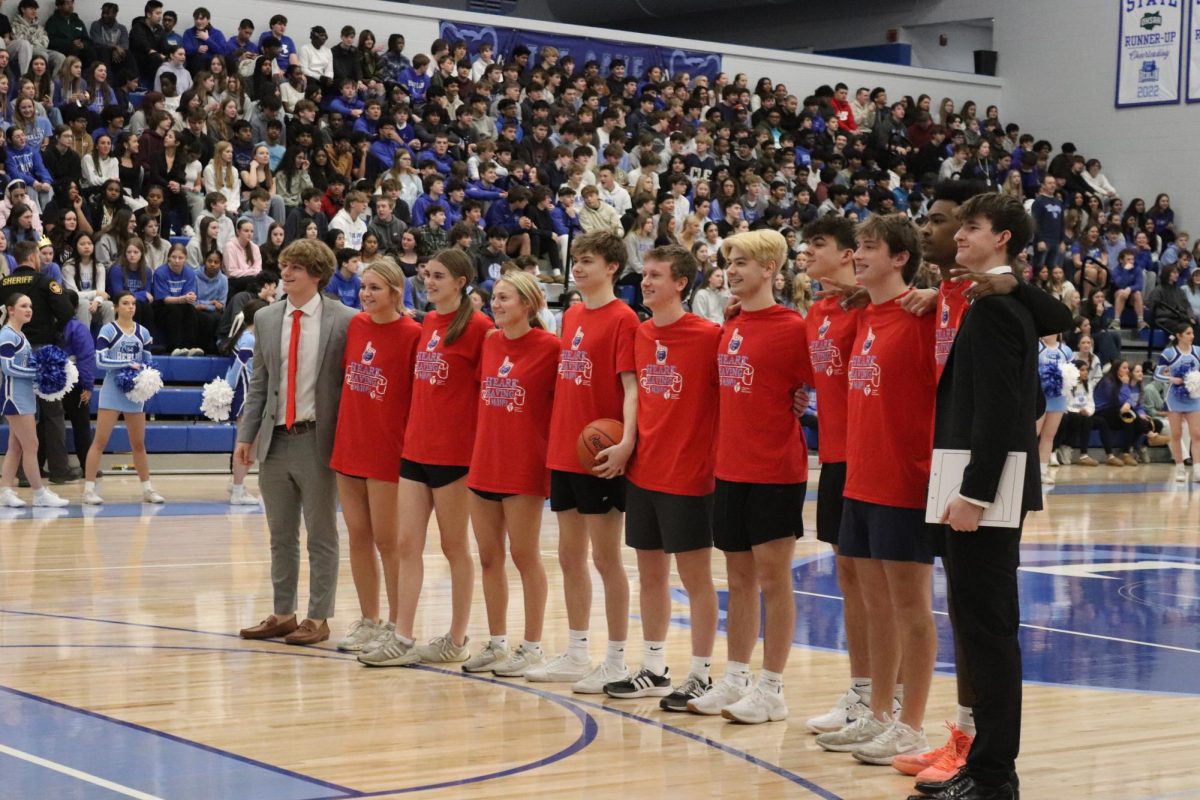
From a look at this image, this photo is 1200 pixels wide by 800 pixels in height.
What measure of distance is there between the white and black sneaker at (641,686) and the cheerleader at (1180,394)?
13710 millimetres

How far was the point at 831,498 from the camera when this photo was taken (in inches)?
229

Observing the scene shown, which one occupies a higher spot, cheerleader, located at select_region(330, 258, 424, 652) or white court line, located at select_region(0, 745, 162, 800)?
cheerleader, located at select_region(330, 258, 424, 652)

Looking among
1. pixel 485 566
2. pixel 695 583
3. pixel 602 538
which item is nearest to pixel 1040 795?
pixel 695 583

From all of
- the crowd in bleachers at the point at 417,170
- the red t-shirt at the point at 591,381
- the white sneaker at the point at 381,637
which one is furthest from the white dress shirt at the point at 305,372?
the crowd in bleachers at the point at 417,170

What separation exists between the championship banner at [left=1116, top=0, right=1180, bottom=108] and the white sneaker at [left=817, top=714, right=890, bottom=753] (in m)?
24.5

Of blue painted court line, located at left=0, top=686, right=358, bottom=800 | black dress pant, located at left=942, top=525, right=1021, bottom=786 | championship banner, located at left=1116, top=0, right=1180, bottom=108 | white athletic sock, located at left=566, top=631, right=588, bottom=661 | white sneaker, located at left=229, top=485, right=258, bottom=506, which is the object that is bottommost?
white sneaker, located at left=229, top=485, right=258, bottom=506

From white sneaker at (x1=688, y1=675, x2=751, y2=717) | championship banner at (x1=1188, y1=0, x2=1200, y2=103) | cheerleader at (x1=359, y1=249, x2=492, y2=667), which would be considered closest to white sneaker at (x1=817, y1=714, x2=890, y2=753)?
white sneaker at (x1=688, y1=675, x2=751, y2=717)

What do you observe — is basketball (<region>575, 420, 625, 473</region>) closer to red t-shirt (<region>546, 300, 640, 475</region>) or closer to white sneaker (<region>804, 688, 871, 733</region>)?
red t-shirt (<region>546, 300, 640, 475</region>)

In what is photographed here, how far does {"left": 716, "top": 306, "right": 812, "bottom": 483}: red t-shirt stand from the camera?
5.86 metres

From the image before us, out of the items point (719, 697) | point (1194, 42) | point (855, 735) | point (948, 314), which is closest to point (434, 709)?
point (719, 697)

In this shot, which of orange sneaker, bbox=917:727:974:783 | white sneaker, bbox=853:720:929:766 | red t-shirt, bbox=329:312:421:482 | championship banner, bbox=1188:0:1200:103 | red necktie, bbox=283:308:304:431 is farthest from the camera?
championship banner, bbox=1188:0:1200:103

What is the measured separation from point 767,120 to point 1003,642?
810 inches

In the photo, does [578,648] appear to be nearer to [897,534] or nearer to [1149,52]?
[897,534]

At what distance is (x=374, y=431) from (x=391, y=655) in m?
1.04
